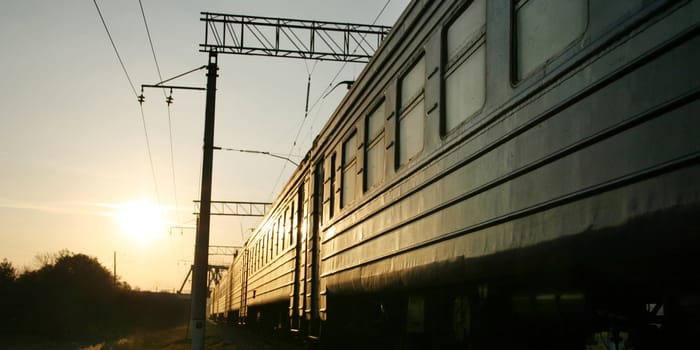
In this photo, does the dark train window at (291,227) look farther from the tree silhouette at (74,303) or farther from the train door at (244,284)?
the tree silhouette at (74,303)

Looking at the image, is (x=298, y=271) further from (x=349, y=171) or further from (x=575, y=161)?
(x=575, y=161)

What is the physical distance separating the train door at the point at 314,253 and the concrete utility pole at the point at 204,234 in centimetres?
346

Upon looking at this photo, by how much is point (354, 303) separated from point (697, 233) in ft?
21.0

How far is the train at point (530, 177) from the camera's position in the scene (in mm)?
2908

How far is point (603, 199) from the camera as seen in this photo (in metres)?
3.22

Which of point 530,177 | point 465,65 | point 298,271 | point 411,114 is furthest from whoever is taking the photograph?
point 298,271

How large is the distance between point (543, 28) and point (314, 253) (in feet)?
21.8

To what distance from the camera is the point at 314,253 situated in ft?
33.5

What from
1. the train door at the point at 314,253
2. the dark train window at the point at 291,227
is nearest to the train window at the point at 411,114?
the train door at the point at 314,253

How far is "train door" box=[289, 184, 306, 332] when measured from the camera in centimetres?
1098

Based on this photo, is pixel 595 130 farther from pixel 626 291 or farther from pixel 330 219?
pixel 330 219

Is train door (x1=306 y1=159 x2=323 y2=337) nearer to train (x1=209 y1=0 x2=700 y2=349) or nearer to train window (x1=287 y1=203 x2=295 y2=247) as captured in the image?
train (x1=209 y1=0 x2=700 y2=349)

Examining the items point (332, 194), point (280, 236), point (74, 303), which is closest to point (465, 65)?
point (332, 194)

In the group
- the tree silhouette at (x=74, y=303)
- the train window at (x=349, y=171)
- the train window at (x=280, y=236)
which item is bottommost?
the tree silhouette at (x=74, y=303)
